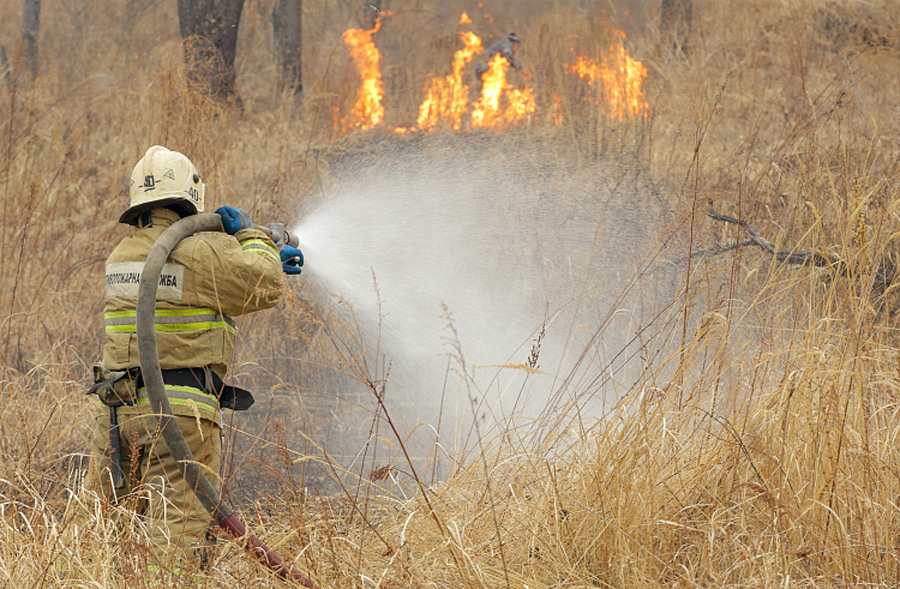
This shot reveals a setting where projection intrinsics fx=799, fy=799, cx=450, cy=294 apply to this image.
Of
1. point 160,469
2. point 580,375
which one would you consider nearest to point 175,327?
point 160,469

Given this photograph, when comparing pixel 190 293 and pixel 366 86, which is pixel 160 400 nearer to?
pixel 190 293

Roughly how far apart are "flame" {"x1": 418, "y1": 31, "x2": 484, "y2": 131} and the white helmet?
156 inches

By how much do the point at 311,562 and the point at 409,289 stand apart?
364 cm

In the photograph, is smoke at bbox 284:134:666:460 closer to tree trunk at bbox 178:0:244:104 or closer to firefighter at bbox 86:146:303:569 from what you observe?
firefighter at bbox 86:146:303:569

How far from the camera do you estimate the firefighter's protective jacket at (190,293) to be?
115 inches

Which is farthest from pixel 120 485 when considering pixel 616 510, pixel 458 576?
pixel 616 510

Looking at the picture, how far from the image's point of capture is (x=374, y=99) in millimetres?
7633

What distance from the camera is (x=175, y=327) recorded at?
2.95 meters

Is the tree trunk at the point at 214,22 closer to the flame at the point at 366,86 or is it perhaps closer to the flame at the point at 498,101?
the flame at the point at 366,86

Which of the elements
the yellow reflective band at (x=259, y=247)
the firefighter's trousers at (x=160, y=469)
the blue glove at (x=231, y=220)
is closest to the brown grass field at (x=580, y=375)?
the firefighter's trousers at (x=160, y=469)

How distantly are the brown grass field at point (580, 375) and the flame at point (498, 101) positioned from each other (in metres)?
0.22

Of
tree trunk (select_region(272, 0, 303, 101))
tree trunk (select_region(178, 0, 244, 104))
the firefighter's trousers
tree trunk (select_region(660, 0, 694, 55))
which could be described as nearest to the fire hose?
the firefighter's trousers

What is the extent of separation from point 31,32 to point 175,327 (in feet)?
30.9

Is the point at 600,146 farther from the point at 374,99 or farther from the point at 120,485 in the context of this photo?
the point at 120,485
